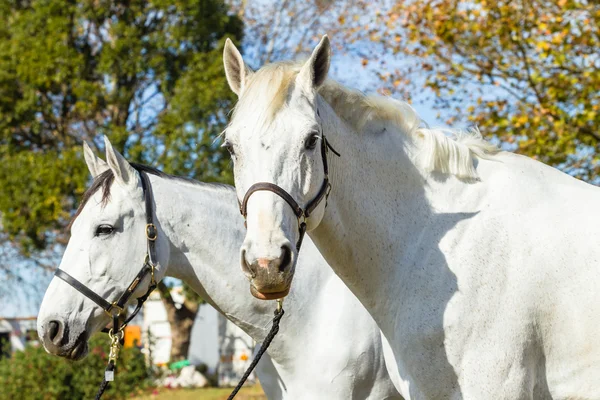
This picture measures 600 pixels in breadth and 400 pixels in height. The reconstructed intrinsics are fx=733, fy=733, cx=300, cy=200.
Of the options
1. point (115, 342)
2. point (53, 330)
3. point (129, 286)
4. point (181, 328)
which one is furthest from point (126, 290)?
point (181, 328)

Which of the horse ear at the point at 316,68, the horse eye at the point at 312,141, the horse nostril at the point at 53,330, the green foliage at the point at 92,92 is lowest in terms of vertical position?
the green foliage at the point at 92,92

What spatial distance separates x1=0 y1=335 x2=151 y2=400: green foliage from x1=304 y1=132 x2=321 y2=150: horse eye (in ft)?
32.4

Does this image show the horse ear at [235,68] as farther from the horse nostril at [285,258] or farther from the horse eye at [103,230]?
the horse eye at [103,230]

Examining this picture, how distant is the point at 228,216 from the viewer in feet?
15.1

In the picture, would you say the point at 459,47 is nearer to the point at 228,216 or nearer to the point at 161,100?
the point at 228,216

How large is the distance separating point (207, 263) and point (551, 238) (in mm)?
2180

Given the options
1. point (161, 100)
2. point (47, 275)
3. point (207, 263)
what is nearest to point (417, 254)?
point (207, 263)

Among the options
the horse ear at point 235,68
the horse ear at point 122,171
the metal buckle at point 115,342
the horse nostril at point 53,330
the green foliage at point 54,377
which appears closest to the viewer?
the horse ear at point 235,68

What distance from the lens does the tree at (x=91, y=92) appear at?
48.2 ft

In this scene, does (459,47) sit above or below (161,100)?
above

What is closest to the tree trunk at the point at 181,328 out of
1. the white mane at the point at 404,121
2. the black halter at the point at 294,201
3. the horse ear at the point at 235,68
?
the white mane at the point at 404,121

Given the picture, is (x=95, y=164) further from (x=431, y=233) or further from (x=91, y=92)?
(x=91, y=92)

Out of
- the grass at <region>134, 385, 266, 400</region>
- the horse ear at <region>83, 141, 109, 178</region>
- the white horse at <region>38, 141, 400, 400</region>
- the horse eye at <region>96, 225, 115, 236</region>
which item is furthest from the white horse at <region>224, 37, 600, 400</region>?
the grass at <region>134, 385, 266, 400</region>

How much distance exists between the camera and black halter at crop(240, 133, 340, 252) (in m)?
2.80
